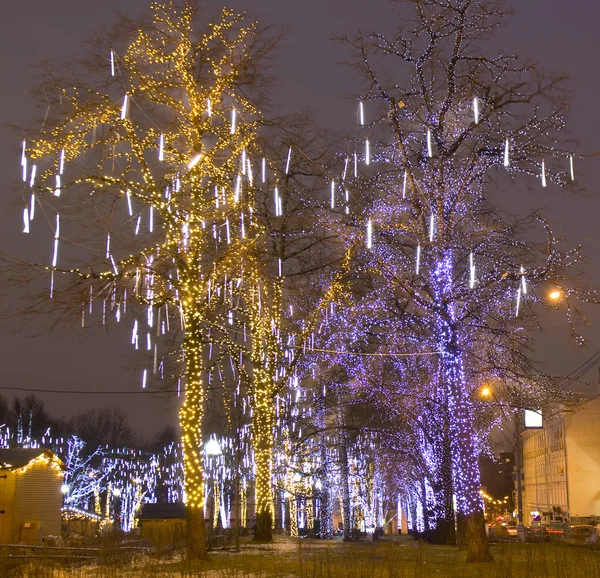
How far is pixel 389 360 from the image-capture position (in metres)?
31.6

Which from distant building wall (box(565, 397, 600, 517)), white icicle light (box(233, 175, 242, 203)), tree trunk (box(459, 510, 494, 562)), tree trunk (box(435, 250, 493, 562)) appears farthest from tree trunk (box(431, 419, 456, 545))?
distant building wall (box(565, 397, 600, 517))

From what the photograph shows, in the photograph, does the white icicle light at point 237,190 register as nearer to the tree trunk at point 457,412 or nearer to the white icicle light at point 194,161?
the white icicle light at point 194,161

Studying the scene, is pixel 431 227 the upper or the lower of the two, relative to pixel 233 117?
lower

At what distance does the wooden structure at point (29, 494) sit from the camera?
1282 inches

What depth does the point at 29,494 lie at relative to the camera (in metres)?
34.0

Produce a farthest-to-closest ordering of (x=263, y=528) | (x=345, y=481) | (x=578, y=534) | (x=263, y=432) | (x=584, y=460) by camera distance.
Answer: (x=584, y=460) < (x=345, y=481) < (x=578, y=534) < (x=263, y=432) < (x=263, y=528)

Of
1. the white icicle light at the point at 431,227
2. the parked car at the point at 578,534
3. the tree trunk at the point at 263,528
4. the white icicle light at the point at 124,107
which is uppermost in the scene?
the white icicle light at the point at 124,107

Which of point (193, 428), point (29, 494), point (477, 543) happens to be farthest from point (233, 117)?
point (29, 494)

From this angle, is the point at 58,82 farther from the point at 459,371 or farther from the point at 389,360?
the point at 389,360

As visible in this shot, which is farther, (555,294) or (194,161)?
(194,161)

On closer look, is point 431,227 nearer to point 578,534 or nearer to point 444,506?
point 444,506

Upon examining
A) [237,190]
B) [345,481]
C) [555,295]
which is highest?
[237,190]

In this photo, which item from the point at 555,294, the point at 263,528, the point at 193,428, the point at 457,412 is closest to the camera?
the point at 555,294

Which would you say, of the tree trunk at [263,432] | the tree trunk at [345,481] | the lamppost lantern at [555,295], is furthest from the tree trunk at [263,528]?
the lamppost lantern at [555,295]
